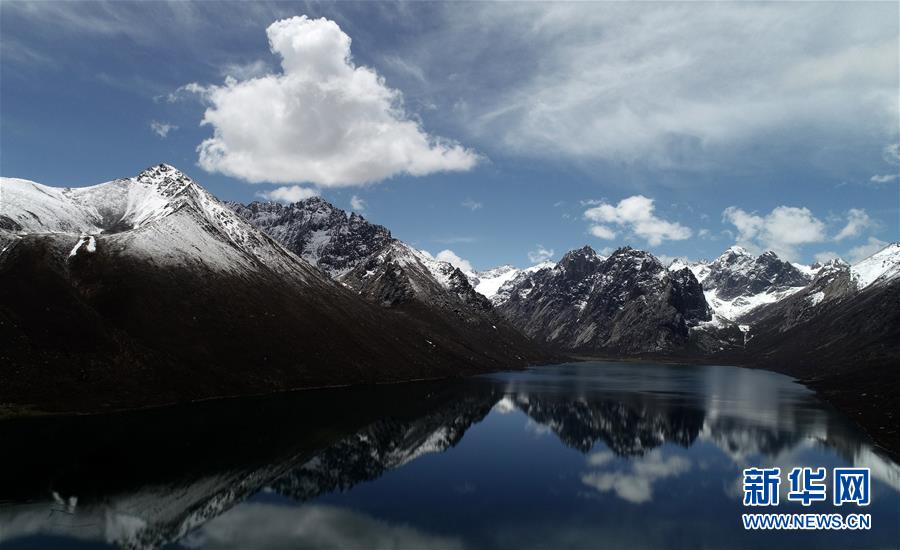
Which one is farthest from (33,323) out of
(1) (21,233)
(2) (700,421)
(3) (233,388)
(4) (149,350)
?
(2) (700,421)

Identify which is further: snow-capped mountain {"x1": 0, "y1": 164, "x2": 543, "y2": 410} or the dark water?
snow-capped mountain {"x1": 0, "y1": 164, "x2": 543, "y2": 410}

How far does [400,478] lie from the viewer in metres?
88.4

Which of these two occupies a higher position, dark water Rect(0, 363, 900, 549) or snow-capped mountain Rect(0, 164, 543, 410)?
snow-capped mountain Rect(0, 164, 543, 410)

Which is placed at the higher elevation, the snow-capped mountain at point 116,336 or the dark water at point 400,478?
the snow-capped mountain at point 116,336

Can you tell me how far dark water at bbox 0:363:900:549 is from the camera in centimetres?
6197

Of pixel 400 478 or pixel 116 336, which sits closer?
pixel 400 478

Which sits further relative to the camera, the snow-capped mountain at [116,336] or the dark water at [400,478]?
the snow-capped mountain at [116,336]

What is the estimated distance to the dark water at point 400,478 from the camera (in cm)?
6197

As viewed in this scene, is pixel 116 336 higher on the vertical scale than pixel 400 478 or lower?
higher

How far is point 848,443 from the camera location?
115750 millimetres

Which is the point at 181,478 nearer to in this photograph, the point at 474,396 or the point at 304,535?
the point at 304,535

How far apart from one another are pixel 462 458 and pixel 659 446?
4357 cm

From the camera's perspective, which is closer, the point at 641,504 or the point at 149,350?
the point at 641,504

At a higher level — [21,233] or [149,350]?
[21,233]
